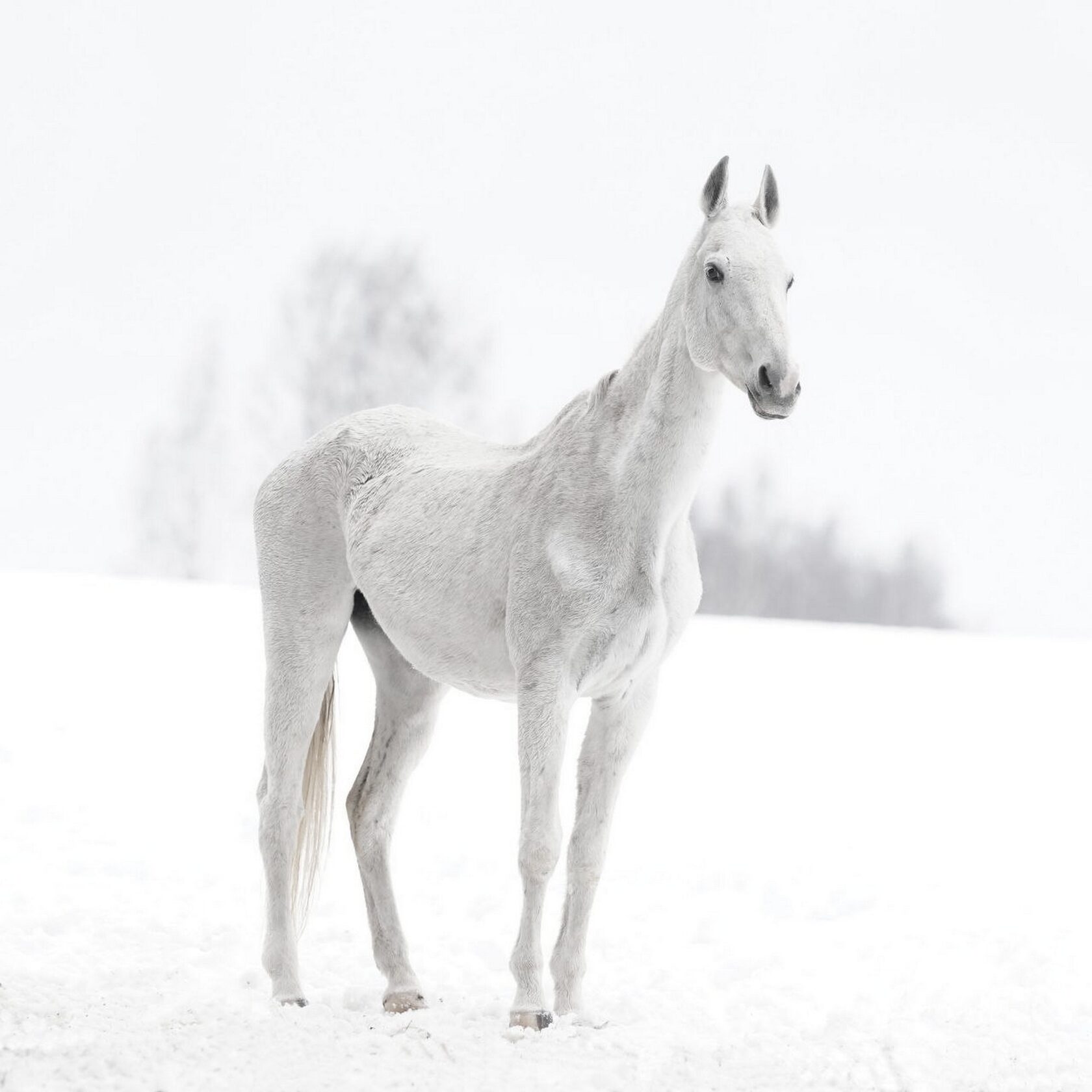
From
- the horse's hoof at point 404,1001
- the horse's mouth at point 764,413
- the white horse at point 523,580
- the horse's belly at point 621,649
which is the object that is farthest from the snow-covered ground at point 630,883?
the horse's mouth at point 764,413

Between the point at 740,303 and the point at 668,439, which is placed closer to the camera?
the point at 740,303

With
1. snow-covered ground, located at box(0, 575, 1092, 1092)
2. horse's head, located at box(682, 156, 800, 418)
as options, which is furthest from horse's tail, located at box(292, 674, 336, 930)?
horse's head, located at box(682, 156, 800, 418)

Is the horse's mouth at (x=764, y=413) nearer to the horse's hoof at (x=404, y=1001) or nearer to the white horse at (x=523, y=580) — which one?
the white horse at (x=523, y=580)

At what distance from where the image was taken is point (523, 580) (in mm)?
4168

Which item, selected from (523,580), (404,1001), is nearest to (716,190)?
(523,580)

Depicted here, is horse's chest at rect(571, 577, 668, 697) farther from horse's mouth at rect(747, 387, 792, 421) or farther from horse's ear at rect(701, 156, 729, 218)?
horse's ear at rect(701, 156, 729, 218)

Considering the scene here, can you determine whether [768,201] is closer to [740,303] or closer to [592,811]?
[740,303]

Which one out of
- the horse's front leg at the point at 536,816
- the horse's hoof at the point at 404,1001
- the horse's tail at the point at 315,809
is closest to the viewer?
the horse's front leg at the point at 536,816

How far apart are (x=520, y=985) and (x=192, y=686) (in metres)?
5.25

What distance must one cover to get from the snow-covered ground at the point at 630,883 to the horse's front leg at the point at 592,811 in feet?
0.76

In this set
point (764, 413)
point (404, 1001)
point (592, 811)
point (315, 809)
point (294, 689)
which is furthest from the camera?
point (315, 809)

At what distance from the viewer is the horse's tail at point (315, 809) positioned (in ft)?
16.7

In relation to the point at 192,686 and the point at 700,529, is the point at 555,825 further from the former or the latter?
Answer: the point at 700,529

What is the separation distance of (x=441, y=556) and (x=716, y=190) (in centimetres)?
141
